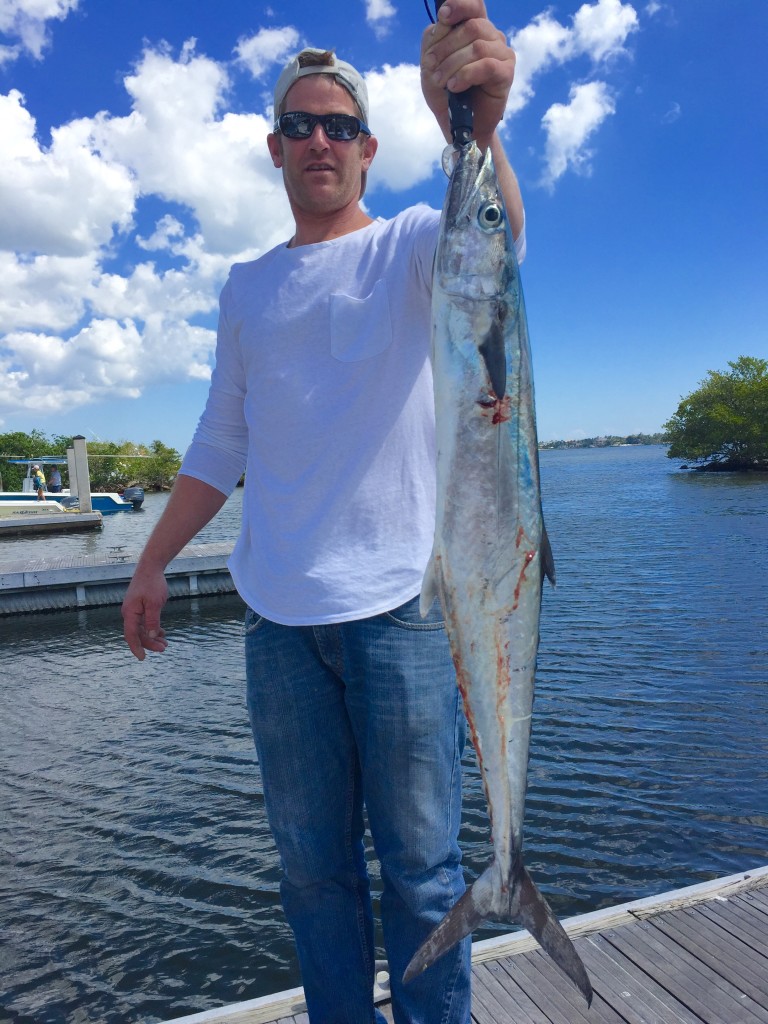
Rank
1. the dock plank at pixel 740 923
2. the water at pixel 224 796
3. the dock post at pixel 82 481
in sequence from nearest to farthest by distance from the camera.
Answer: the dock plank at pixel 740 923
the water at pixel 224 796
the dock post at pixel 82 481

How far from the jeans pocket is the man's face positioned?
4.17ft

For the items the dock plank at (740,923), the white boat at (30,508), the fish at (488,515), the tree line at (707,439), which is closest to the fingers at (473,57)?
the fish at (488,515)

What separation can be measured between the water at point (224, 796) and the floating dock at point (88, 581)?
2608 millimetres

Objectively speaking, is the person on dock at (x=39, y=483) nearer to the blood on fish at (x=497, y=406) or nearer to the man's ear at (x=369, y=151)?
the man's ear at (x=369, y=151)

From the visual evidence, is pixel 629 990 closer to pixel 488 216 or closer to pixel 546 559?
pixel 546 559

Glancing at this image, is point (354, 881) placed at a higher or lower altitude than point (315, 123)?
lower

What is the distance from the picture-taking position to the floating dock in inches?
731

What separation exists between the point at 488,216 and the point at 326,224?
28.3 inches

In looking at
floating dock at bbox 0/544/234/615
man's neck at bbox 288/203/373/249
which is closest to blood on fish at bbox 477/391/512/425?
man's neck at bbox 288/203/373/249

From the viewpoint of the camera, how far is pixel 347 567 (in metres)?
2.19

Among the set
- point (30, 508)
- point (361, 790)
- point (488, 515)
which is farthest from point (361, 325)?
point (30, 508)

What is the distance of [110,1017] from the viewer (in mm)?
5395

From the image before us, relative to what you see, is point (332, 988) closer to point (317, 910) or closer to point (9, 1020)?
point (317, 910)

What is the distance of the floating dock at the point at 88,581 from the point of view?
1858cm
